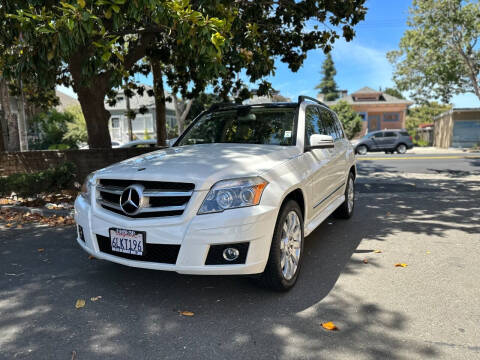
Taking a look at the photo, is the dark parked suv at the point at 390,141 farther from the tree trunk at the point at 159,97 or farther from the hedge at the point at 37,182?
the hedge at the point at 37,182

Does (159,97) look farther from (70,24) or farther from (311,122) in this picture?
(311,122)

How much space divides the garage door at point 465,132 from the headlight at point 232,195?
3792 cm

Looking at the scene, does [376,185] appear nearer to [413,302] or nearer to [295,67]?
[295,67]

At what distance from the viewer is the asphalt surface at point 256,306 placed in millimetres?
2635

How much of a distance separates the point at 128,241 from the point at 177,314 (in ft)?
2.34

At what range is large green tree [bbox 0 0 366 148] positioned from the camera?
4.61 metres

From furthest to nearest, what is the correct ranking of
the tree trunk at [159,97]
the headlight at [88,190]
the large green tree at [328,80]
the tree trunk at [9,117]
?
the large green tree at [328,80], the tree trunk at [9,117], the tree trunk at [159,97], the headlight at [88,190]

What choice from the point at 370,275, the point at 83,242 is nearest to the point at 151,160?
the point at 83,242

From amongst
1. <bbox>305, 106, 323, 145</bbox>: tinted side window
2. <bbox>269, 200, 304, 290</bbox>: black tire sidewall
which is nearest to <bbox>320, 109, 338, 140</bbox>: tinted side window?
<bbox>305, 106, 323, 145</bbox>: tinted side window

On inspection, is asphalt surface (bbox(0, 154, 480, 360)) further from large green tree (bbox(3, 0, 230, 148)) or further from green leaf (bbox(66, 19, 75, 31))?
green leaf (bbox(66, 19, 75, 31))

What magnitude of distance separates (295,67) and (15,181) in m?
7.04

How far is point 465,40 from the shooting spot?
23000 mm

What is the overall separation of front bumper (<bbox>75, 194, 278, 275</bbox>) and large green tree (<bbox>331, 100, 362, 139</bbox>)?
41530 mm

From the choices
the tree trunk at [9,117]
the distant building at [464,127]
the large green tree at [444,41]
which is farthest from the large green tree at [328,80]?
the tree trunk at [9,117]
